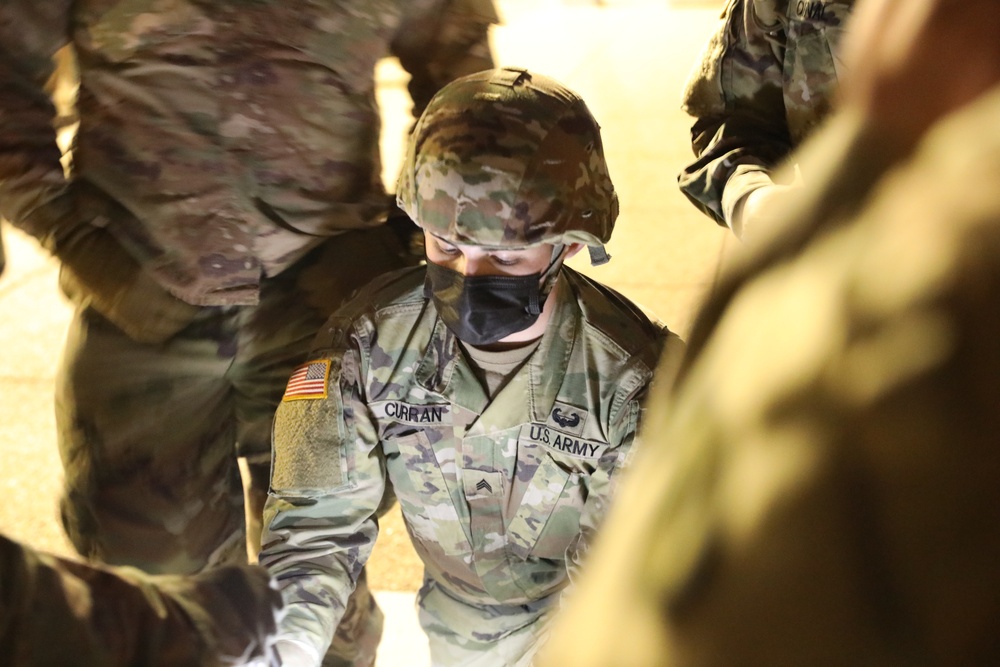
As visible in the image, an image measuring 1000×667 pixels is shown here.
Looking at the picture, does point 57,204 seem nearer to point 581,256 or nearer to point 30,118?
point 30,118

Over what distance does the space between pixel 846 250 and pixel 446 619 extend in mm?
1428

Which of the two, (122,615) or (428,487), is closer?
(122,615)

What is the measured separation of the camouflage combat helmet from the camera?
1249 mm

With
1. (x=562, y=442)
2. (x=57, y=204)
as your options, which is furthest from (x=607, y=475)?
(x=57, y=204)

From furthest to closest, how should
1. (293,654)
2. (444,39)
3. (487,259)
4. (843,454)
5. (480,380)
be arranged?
(444,39)
(480,380)
(487,259)
(293,654)
(843,454)

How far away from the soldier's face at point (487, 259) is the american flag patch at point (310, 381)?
23 cm

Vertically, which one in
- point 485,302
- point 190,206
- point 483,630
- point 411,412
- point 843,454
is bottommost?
point 483,630

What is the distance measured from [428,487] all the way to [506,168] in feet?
1.66

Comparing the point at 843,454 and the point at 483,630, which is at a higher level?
the point at 843,454

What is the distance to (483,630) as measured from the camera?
155cm

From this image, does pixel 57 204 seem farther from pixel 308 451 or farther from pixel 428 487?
pixel 428 487

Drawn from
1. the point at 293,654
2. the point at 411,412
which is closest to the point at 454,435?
the point at 411,412

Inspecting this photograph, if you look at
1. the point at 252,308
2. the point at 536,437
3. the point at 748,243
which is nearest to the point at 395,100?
the point at 252,308

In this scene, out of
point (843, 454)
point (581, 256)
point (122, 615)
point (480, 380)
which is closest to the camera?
point (843, 454)
